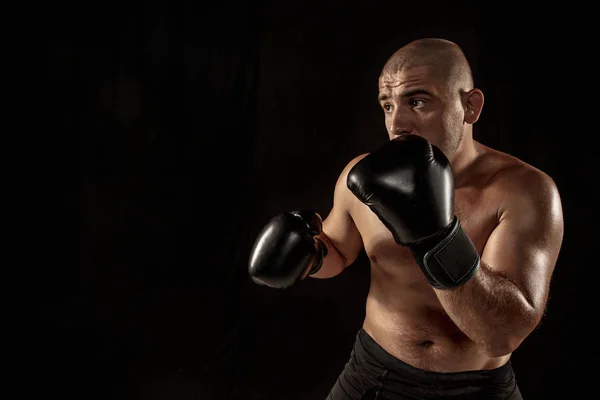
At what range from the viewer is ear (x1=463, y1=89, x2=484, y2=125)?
167cm

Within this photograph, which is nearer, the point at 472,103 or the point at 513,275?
the point at 513,275

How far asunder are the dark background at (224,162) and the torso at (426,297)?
0.67 meters

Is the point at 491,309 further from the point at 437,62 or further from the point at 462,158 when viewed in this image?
the point at 437,62

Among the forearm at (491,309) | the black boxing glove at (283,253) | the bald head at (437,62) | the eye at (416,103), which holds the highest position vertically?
the bald head at (437,62)

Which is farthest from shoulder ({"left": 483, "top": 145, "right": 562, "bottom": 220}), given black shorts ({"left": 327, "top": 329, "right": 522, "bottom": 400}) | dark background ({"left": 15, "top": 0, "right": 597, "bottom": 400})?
dark background ({"left": 15, "top": 0, "right": 597, "bottom": 400})

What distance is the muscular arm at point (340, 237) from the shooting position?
1984 mm

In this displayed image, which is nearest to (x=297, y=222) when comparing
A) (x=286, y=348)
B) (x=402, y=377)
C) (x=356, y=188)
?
(x=356, y=188)

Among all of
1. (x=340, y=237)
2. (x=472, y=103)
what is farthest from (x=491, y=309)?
(x=340, y=237)

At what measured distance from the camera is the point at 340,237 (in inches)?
79.5

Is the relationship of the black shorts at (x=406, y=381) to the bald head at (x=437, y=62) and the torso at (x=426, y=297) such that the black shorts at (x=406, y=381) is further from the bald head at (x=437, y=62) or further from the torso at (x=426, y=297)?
the bald head at (x=437, y=62)

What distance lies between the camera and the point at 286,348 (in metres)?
2.59

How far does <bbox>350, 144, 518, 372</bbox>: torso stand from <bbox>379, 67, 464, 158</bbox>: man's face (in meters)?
0.18

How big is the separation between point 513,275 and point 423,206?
1.08ft

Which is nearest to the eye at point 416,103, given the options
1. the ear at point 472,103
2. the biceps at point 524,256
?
the ear at point 472,103
